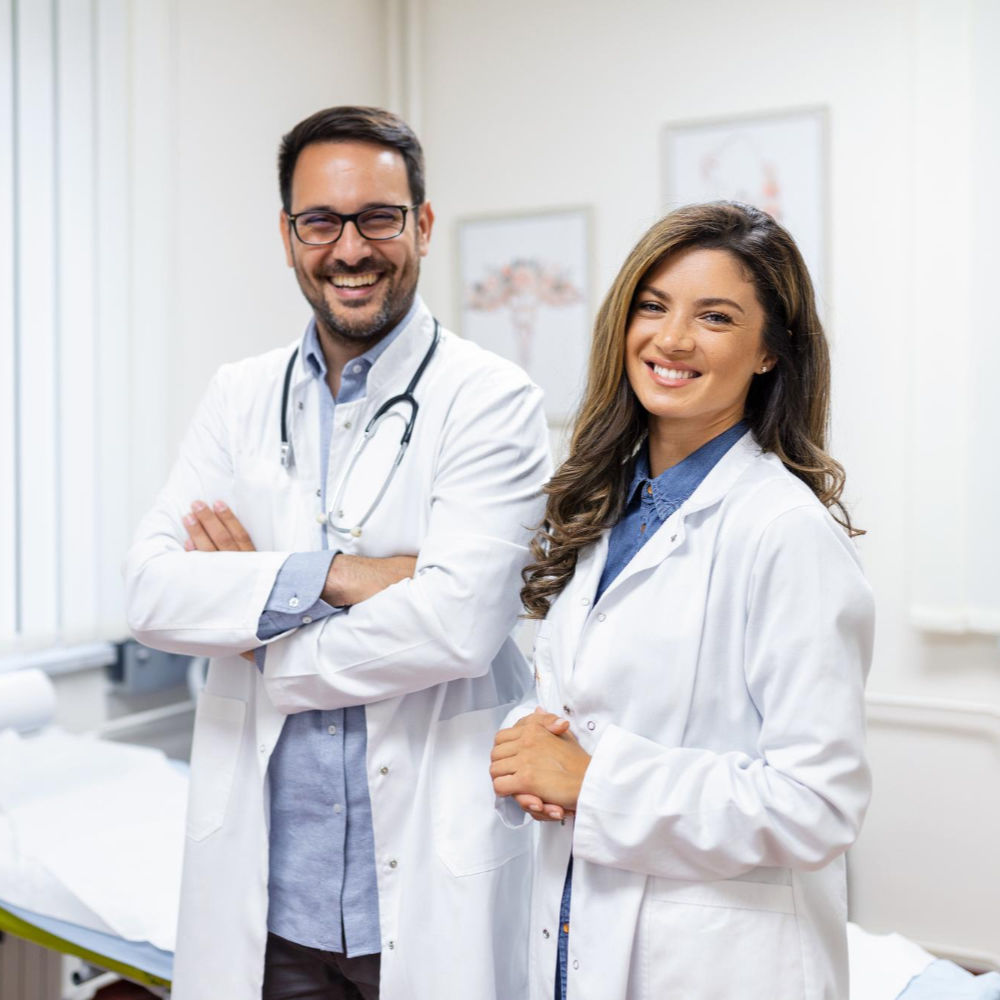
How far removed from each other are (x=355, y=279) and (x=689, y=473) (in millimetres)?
555

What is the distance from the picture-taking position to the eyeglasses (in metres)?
1.41

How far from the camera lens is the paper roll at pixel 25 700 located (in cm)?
206

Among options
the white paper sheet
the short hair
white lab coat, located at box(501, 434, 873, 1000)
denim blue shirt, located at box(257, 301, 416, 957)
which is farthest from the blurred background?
white lab coat, located at box(501, 434, 873, 1000)

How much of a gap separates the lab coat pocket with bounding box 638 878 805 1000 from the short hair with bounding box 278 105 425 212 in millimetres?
977

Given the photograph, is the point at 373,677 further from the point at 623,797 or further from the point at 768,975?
the point at 768,975

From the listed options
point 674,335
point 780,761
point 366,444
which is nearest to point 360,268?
point 366,444

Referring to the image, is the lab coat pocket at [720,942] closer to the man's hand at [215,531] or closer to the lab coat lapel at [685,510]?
the lab coat lapel at [685,510]

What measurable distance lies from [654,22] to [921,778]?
2.15m

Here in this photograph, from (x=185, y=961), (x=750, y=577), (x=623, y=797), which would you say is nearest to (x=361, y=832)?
(x=185, y=961)

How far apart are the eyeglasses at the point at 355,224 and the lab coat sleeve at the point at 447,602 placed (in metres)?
0.28

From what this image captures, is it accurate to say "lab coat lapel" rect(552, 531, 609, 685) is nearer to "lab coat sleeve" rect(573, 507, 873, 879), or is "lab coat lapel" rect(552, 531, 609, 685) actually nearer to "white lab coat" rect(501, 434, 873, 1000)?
"white lab coat" rect(501, 434, 873, 1000)

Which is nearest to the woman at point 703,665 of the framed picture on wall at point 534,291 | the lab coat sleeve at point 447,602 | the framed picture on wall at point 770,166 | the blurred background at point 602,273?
the lab coat sleeve at point 447,602

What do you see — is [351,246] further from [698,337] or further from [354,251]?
[698,337]

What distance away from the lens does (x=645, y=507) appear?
3.89 feet
